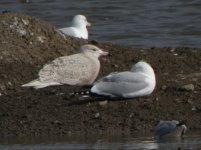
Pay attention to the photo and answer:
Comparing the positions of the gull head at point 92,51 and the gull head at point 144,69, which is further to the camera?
the gull head at point 92,51

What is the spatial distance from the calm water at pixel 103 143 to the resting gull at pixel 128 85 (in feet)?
3.74

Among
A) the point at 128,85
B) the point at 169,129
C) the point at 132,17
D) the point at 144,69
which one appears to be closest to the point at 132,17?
the point at 132,17

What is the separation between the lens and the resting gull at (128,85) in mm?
11906

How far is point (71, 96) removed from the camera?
39.8 ft

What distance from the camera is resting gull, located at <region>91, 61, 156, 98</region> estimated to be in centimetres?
1191

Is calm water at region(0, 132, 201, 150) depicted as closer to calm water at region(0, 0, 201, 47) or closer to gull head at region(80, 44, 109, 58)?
gull head at region(80, 44, 109, 58)

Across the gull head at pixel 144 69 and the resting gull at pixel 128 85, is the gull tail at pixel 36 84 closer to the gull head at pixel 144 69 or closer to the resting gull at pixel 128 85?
the resting gull at pixel 128 85

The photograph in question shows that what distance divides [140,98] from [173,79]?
99cm

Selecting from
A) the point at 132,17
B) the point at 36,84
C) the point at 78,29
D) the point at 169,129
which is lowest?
the point at 132,17

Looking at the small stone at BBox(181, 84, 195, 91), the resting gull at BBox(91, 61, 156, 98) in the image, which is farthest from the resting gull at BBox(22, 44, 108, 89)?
the small stone at BBox(181, 84, 195, 91)

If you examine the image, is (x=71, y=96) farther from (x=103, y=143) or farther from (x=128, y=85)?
(x=103, y=143)

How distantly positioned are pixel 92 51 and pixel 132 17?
31.0ft

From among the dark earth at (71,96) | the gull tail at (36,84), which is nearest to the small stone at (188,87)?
the dark earth at (71,96)

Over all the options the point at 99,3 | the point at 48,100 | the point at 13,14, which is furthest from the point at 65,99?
the point at 99,3
